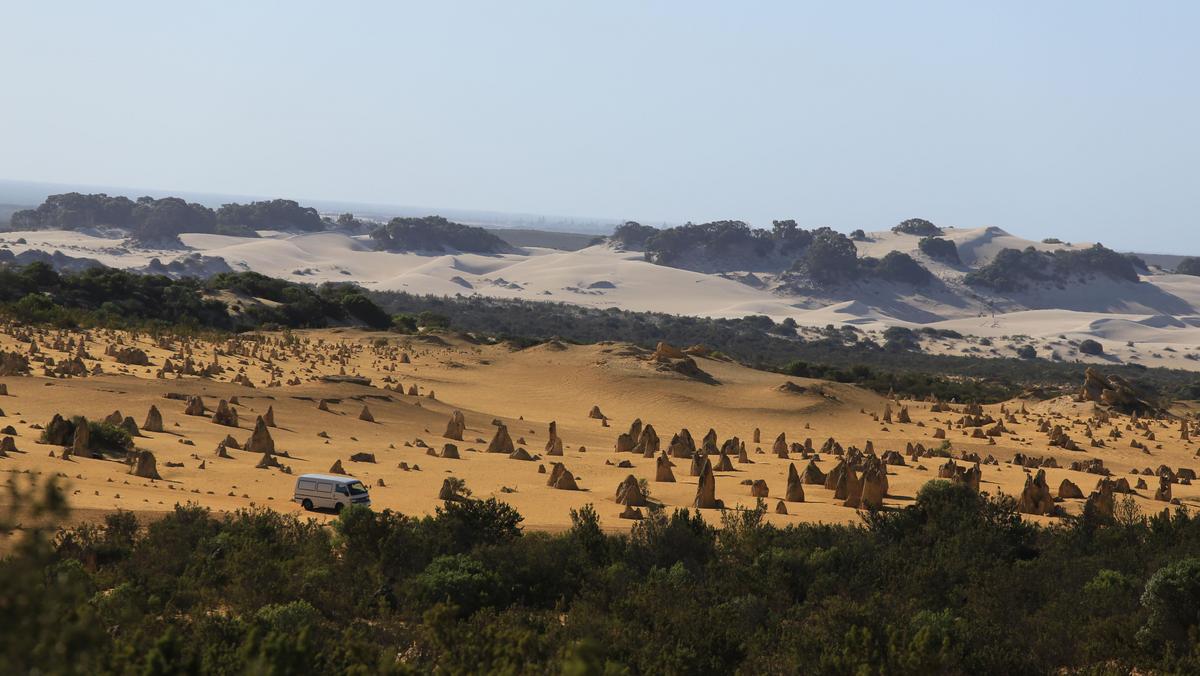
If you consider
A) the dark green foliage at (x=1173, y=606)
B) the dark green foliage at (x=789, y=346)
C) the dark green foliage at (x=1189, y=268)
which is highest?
the dark green foliage at (x=1189, y=268)

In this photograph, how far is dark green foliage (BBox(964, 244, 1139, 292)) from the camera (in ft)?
484

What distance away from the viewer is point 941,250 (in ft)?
518

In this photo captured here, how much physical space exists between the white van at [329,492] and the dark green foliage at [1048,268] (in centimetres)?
13532

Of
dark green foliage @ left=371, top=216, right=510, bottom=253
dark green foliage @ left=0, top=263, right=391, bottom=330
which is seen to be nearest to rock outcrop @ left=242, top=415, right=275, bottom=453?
dark green foliage @ left=0, top=263, right=391, bottom=330

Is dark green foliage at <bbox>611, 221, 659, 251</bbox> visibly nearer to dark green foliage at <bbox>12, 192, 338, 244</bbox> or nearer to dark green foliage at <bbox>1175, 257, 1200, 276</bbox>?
dark green foliage at <bbox>12, 192, 338, 244</bbox>

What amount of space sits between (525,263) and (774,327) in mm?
59707

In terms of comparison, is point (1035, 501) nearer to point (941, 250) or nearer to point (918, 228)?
point (941, 250)

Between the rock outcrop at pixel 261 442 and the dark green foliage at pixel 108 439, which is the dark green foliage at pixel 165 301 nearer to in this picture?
the rock outcrop at pixel 261 442

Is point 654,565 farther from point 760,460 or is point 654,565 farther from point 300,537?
point 760,460

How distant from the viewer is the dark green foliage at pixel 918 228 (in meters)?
182

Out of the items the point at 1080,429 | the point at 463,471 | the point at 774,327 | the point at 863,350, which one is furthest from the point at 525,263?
the point at 463,471

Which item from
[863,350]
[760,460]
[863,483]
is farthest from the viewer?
[863,350]

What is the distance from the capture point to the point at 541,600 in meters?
14.6

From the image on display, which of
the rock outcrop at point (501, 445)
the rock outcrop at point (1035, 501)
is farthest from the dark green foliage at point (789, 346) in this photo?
the rock outcrop at point (1035, 501)
